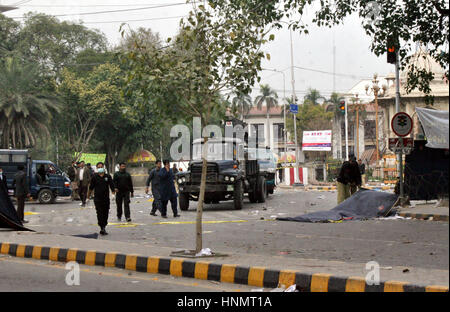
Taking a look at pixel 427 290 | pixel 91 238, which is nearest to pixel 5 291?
pixel 427 290

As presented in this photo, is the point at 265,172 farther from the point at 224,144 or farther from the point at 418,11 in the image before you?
the point at 418,11

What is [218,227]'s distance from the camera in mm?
17453

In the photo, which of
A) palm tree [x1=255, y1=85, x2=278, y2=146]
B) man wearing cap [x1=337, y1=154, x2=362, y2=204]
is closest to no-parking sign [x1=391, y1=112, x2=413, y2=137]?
man wearing cap [x1=337, y1=154, x2=362, y2=204]

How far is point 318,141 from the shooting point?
221 ft

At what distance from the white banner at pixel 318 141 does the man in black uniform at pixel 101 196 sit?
169ft

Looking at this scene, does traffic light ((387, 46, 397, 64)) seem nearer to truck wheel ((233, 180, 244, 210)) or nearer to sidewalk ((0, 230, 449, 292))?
truck wheel ((233, 180, 244, 210))

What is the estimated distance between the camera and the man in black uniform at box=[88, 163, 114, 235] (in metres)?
15.8

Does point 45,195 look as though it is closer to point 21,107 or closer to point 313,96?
point 21,107

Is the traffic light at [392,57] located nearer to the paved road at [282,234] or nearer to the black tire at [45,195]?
the paved road at [282,234]

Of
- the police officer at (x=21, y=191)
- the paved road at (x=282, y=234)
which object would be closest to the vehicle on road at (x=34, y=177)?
the paved road at (x=282, y=234)

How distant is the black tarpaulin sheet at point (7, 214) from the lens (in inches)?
627

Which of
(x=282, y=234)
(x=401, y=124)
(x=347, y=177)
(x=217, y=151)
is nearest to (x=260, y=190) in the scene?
(x=217, y=151)

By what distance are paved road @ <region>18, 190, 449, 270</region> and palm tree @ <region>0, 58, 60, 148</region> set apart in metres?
18.0

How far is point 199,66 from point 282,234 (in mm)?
5553
